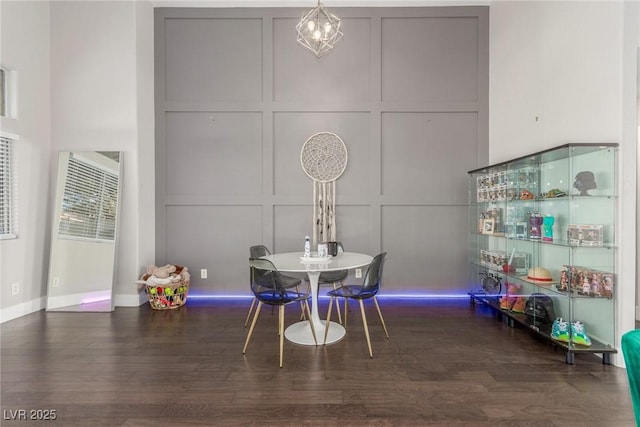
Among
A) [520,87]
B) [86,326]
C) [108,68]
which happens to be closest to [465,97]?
[520,87]

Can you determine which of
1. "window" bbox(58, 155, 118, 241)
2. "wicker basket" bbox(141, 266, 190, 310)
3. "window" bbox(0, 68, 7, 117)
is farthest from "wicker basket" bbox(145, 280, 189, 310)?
"window" bbox(0, 68, 7, 117)

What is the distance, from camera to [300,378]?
Result: 7.12 ft

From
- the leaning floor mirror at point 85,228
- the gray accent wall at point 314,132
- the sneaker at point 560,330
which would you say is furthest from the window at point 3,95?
the sneaker at point 560,330

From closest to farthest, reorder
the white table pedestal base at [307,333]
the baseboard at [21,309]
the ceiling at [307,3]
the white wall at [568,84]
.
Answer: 1. the white wall at [568,84]
2. the white table pedestal base at [307,333]
3. the baseboard at [21,309]
4. the ceiling at [307,3]

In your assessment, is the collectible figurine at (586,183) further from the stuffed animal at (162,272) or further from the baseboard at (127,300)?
the baseboard at (127,300)

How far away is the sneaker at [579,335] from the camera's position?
2410 mm

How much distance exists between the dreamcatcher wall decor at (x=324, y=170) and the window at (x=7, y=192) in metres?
3.03

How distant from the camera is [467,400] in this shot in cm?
193

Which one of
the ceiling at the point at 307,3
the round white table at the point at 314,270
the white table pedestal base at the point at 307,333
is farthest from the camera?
the ceiling at the point at 307,3

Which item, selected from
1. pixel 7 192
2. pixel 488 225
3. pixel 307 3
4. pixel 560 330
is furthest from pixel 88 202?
pixel 560 330

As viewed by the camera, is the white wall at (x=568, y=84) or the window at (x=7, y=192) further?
the window at (x=7, y=192)

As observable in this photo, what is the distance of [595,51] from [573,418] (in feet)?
8.38

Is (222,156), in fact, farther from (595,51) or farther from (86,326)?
(595,51)

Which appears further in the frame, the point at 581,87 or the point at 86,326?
the point at 86,326
